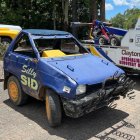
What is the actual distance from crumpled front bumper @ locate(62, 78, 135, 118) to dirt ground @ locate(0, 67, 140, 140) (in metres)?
0.39

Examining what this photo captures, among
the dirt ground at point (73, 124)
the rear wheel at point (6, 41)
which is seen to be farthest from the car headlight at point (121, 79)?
the rear wheel at point (6, 41)

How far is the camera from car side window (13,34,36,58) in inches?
271

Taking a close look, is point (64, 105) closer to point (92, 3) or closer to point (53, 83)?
point (53, 83)

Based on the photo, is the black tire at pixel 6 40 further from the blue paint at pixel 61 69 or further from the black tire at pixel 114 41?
the blue paint at pixel 61 69

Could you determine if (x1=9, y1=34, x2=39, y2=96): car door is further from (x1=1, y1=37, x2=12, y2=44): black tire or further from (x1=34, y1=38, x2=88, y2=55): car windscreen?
(x1=1, y1=37, x2=12, y2=44): black tire

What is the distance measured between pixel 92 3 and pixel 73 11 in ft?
4.66

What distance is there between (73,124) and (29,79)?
1.25 meters

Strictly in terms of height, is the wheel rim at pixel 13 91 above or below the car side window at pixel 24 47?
below

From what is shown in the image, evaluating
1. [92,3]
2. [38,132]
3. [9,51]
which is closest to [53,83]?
[38,132]

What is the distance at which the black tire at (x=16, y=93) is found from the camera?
7.03m

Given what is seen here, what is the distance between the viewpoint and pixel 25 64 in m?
6.65

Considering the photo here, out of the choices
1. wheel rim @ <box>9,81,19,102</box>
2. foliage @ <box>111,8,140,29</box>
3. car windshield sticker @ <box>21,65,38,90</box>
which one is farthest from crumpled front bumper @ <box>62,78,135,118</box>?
foliage @ <box>111,8,140,29</box>

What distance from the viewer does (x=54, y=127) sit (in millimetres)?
5953

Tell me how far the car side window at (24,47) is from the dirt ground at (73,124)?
46.2 inches
